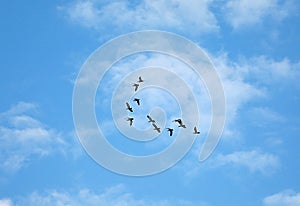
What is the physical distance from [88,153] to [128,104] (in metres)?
8.69

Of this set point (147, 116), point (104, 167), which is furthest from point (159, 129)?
point (104, 167)

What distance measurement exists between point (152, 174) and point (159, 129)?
7.47 m

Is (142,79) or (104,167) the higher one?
(142,79)

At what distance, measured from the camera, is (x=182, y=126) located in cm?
9988

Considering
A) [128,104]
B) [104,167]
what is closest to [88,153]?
[104,167]

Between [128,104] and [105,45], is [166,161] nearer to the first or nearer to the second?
[128,104]

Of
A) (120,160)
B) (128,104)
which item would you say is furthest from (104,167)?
(128,104)

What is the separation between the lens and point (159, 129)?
329ft

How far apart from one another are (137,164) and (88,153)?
240 inches

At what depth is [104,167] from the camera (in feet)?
311

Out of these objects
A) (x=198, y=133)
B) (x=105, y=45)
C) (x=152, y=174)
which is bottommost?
(x=152, y=174)

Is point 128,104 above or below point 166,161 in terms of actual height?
above

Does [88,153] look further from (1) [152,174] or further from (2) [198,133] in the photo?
(2) [198,133]

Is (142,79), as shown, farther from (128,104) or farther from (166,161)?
(166,161)
